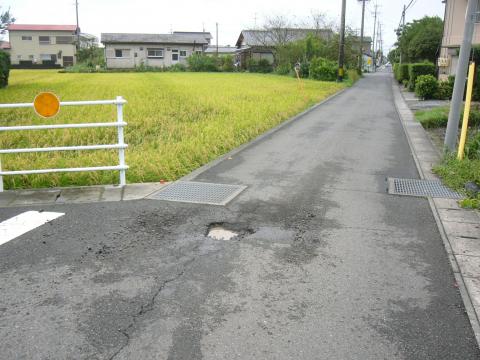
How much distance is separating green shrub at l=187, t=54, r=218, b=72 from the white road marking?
48270 mm

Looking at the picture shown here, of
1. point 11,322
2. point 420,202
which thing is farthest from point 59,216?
point 420,202

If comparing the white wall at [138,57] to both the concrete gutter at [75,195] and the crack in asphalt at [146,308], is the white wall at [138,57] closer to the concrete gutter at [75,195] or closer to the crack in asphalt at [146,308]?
the concrete gutter at [75,195]

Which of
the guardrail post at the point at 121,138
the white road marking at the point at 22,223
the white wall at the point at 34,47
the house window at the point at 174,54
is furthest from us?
the white wall at the point at 34,47

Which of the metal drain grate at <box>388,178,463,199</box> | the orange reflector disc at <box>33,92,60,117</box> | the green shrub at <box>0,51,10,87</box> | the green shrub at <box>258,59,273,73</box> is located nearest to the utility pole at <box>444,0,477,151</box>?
the metal drain grate at <box>388,178,463,199</box>

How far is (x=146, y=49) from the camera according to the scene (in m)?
55.4

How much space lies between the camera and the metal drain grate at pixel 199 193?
580 cm

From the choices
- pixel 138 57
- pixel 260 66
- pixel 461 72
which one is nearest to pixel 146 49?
pixel 138 57

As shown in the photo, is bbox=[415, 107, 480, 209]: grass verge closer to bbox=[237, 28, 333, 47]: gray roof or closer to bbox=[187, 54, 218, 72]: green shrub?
bbox=[187, 54, 218, 72]: green shrub

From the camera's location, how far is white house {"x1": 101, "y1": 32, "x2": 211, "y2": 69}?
177ft

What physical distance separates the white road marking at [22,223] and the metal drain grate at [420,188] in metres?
4.33

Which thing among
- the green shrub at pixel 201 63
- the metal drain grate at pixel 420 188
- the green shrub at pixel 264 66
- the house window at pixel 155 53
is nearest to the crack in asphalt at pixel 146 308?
the metal drain grate at pixel 420 188

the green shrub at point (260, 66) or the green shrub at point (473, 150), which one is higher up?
the green shrub at point (260, 66)

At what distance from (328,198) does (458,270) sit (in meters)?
2.26

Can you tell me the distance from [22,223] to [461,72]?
7333mm
